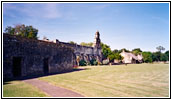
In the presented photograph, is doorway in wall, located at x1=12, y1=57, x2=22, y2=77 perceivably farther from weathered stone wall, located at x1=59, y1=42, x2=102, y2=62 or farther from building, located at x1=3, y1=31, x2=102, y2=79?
weathered stone wall, located at x1=59, y1=42, x2=102, y2=62

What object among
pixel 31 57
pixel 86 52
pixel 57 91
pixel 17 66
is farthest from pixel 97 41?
pixel 57 91

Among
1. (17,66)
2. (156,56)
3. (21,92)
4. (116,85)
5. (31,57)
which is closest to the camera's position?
(21,92)

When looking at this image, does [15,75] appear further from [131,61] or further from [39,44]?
[131,61]

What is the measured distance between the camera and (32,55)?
611 inches

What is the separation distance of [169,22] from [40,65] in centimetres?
1325

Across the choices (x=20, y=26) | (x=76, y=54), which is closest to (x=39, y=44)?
(x=76, y=54)

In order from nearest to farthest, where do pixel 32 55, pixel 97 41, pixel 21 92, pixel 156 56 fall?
pixel 21 92 < pixel 32 55 < pixel 97 41 < pixel 156 56

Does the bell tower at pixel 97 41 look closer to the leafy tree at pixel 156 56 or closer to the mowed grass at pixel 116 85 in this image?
the leafy tree at pixel 156 56

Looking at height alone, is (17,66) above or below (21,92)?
above

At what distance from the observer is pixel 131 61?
65.0 metres

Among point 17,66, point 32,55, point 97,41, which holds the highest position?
point 97,41

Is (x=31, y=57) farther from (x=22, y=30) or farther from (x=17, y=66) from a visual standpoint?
(x=22, y=30)

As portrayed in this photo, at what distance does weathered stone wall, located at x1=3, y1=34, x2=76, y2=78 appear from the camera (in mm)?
12961

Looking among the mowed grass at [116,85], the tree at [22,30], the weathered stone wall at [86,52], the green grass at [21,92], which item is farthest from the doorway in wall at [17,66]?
the tree at [22,30]
